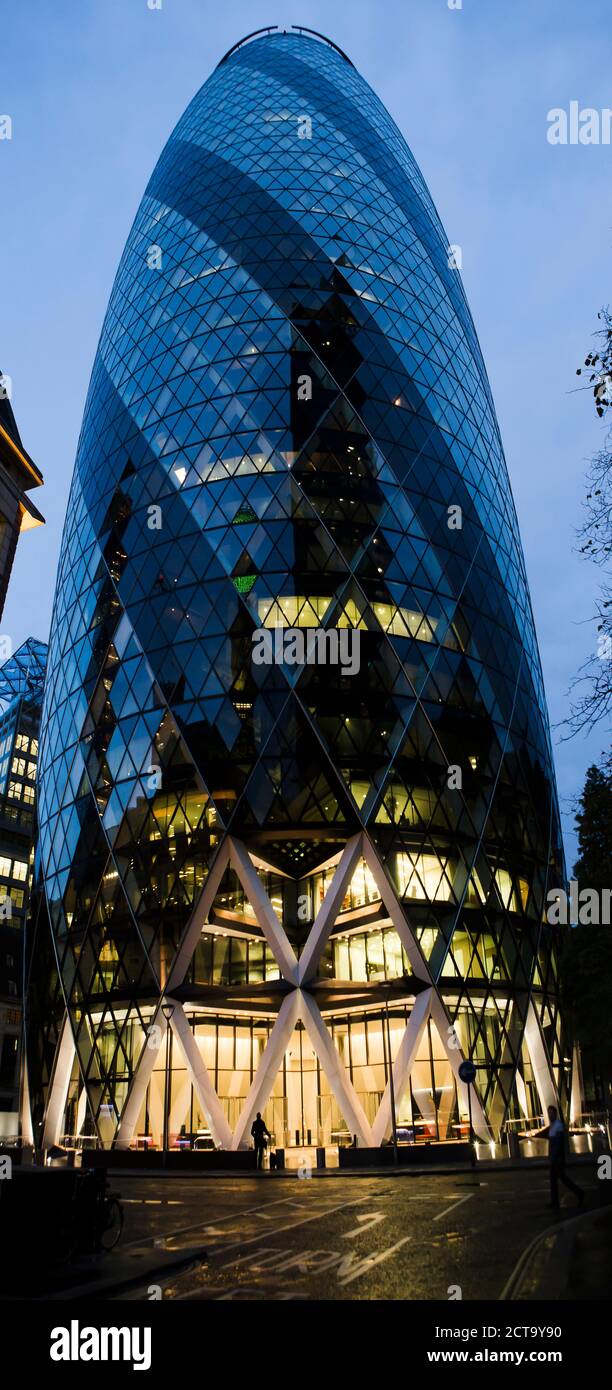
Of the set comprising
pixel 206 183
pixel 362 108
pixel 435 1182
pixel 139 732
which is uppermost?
pixel 362 108

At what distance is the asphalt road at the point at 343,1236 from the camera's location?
798 cm

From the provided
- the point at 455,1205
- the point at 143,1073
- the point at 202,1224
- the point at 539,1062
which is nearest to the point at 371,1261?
the point at 202,1224

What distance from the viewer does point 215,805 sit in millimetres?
35688

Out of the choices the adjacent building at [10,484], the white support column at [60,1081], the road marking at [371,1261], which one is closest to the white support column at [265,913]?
the white support column at [60,1081]

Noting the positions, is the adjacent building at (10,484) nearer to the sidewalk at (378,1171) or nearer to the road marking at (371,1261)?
the sidewalk at (378,1171)

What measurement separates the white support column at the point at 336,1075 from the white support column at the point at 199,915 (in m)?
4.81

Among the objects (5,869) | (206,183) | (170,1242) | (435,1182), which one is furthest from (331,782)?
(5,869)

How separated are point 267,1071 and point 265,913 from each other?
557 cm

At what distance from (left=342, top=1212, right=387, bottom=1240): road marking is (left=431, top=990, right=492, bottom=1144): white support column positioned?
20.0 meters

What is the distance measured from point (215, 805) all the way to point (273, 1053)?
942cm

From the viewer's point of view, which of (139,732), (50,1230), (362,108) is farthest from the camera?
(362,108)

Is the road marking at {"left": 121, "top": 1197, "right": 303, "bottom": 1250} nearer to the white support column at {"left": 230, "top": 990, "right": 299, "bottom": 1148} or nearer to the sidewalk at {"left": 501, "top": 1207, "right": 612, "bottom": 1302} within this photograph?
the sidewalk at {"left": 501, "top": 1207, "right": 612, "bottom": 1302}
